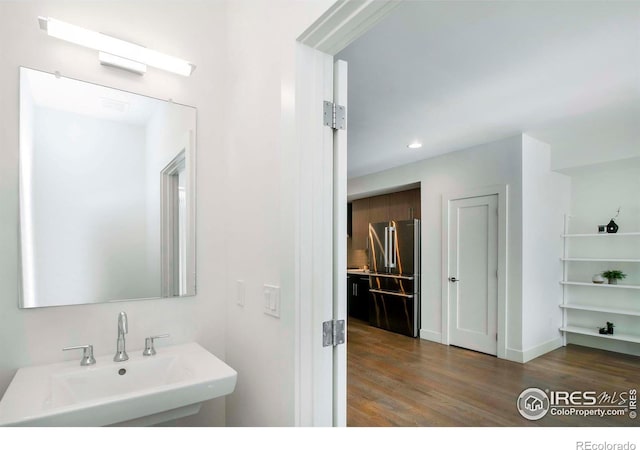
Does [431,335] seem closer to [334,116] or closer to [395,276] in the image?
[395,276]

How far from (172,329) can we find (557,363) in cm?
415

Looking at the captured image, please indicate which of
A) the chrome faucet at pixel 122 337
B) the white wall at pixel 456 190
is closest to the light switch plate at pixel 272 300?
the chrome faucet at pixel 122 337

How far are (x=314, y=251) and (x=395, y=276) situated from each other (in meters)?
4.39

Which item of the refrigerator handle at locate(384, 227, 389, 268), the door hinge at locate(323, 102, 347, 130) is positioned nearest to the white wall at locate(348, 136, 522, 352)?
the refrigerator handle at locate(384, 227, 389, 268)

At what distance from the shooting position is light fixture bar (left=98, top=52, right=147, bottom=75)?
1.55 meters

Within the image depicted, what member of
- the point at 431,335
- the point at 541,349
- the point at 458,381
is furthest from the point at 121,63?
the point at 541,349

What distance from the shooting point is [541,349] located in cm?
427

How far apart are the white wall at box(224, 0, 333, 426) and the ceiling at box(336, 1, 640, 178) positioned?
509mm

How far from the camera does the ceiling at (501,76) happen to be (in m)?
1.97

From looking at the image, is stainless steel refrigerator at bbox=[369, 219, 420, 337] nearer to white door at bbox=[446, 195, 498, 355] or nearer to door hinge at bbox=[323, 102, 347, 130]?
white door at bbox=[446, 195, 498, 355]
